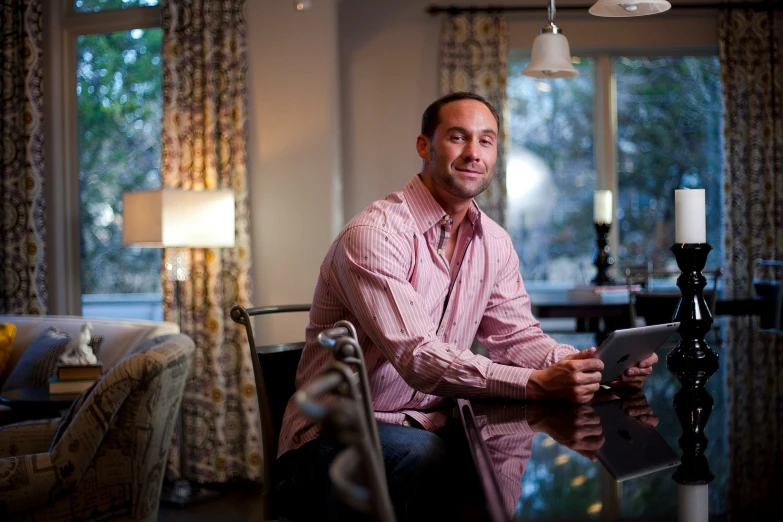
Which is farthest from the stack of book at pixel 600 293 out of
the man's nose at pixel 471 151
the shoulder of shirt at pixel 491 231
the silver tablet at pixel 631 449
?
the silver tablet at pixel 631 449

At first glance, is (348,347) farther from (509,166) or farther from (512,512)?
(509,166)

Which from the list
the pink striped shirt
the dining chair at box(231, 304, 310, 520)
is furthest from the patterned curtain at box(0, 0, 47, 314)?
the pink striped shirt

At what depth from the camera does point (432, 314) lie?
1.89 m

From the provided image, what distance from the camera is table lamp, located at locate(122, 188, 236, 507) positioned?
3961 mm

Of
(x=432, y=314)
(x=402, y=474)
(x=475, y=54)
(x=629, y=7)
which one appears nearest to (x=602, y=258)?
(x=475, y=54)

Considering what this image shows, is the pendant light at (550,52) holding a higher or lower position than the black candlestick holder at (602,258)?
higher

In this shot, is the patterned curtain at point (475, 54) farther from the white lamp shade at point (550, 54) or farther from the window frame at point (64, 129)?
the white lamp shade at point (550, 54)

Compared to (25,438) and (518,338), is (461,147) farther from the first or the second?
(25,438)

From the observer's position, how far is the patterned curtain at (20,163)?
187 inches

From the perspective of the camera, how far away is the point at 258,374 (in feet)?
6.44

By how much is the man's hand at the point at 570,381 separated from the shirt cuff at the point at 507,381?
0.06 feet

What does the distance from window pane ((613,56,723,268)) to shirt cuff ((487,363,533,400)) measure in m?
4.54

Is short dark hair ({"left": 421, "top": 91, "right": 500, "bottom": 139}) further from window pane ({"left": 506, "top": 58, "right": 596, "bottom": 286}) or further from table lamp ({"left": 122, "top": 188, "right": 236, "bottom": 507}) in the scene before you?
window pane ({"left": 506, "top": 58, "right": 596, "bottom": 286})

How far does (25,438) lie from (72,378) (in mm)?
387
